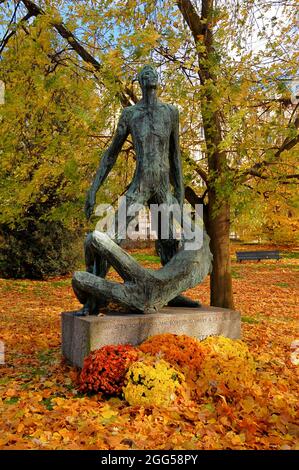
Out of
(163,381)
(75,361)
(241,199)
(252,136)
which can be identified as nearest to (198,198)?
(241,199)

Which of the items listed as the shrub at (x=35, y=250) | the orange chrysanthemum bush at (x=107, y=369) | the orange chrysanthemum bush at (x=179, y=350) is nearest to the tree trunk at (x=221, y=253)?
the orange chrysanthemum bush at (x=179, y=350)

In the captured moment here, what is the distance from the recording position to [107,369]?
4.68 m

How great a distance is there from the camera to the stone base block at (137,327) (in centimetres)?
519

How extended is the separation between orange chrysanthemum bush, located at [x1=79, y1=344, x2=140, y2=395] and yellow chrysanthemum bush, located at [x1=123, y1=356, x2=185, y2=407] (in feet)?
0.41

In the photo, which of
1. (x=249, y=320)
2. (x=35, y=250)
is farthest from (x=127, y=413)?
(x=35, y=250)

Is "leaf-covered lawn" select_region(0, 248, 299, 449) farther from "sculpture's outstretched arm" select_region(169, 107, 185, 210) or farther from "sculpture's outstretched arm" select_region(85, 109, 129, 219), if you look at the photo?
"sculpture's outstretched arm" select_region(169, 107, 185, 210)

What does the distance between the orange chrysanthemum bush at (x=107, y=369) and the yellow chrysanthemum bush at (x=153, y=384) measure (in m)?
0.13

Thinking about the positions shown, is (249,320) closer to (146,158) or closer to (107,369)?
(146,158)

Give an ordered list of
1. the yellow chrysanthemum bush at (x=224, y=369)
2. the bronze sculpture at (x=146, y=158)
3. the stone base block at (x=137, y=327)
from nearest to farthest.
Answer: the yellow chrysanthemum bush at (x=224, y=369) < the stone base block at (x=137, y=327) < the bronze sculpture at (x=146, y=158)

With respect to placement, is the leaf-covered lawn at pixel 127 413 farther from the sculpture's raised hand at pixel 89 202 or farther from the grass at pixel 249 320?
the sculpture's raised hand at pixel 89 202

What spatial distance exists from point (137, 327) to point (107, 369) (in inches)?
31.0

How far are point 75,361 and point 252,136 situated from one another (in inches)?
192

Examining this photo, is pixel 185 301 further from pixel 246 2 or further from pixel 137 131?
pixel 246 2
